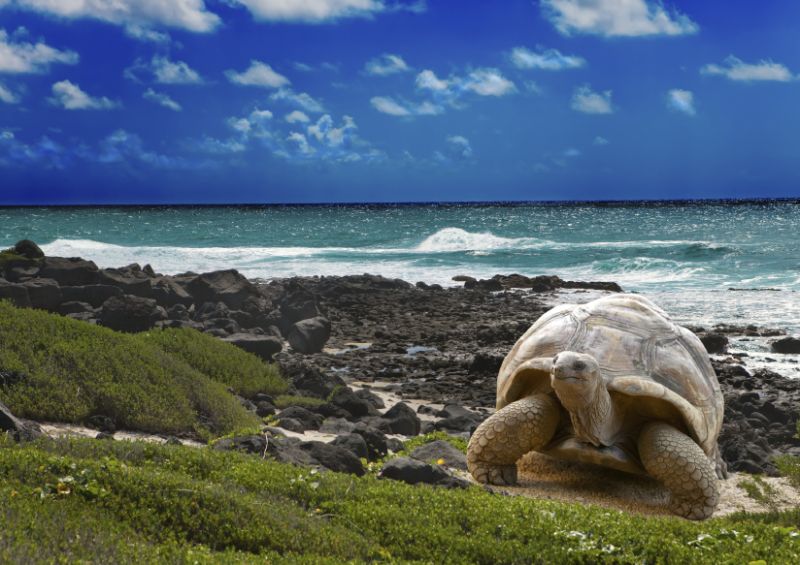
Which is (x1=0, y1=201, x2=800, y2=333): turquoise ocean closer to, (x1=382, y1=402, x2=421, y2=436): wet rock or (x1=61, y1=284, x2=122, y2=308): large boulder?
(x1=382, y1=402, x2=421, y2=436): wet rock

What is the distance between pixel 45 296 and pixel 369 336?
8.32 m

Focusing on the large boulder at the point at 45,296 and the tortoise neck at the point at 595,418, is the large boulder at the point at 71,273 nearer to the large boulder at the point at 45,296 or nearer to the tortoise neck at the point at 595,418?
the large boulder at the point at 45,296

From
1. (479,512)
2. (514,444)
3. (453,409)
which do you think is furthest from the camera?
(453,409)

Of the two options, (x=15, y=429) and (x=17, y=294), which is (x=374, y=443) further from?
(x=17, y=294)

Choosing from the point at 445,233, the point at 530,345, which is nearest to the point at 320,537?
the point at 530,345

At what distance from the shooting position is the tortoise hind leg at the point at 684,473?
809cm

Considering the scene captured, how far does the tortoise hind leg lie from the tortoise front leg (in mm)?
1020

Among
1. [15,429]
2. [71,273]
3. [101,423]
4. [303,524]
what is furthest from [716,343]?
[71,273]

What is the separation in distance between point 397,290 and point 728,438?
20847 millimetres

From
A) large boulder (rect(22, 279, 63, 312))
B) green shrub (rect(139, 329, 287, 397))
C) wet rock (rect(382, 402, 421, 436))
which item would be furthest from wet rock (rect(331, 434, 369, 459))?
large boulder (rect(22, 279, 63, 312))

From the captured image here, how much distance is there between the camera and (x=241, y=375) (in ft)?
47.0

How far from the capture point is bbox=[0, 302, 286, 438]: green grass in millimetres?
10656

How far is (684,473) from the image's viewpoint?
26.6 feet

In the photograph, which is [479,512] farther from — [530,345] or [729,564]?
[530,345]
